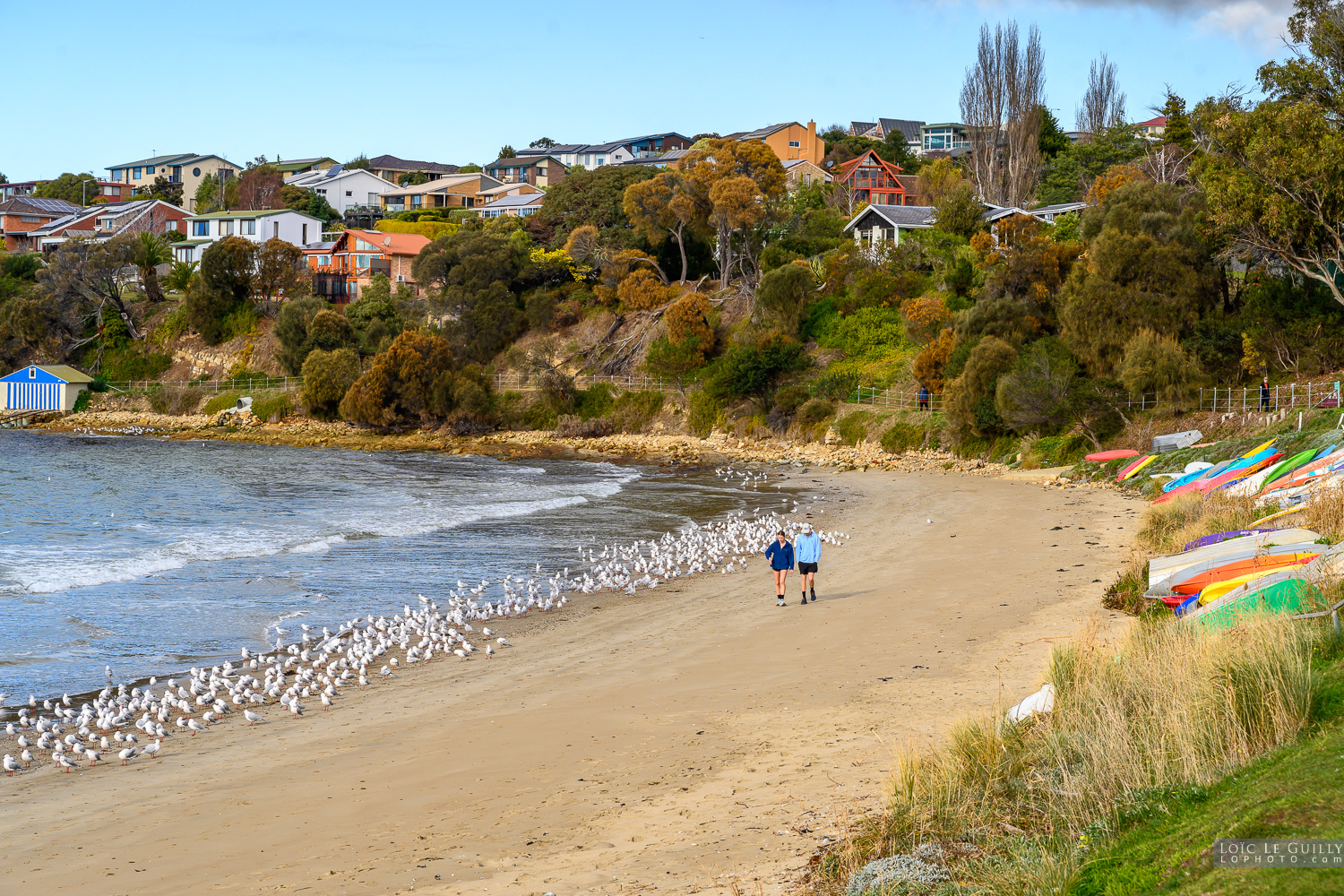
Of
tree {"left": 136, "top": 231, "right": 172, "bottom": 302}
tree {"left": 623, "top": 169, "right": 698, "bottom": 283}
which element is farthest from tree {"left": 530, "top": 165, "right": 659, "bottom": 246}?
tree {"left": 136, "top": 231, "right": 172, "bottom": 302}

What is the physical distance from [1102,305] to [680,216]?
29.2m

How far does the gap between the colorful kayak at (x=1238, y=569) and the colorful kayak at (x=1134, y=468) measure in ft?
64.3

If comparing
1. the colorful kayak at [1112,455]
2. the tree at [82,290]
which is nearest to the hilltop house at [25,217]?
the tree at [82,290]

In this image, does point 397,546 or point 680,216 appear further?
point 680,216

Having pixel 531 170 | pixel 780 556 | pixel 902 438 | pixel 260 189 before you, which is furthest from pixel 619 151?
pixel 780 556

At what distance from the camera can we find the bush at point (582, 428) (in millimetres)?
55781

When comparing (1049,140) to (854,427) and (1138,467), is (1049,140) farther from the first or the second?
(1138,467)

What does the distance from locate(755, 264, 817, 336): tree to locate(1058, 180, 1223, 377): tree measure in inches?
679

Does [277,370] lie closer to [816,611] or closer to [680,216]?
[680,216]

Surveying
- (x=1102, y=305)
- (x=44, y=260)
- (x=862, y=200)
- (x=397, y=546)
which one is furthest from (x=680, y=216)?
(x=44, y=260)

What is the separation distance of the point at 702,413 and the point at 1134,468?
2585 centimetres

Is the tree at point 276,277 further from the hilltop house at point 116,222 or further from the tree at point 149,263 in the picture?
the hilltop house at point 116,222

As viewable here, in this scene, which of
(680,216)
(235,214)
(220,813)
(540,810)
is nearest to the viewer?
(540,810)

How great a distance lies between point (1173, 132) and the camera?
50.6 metres
